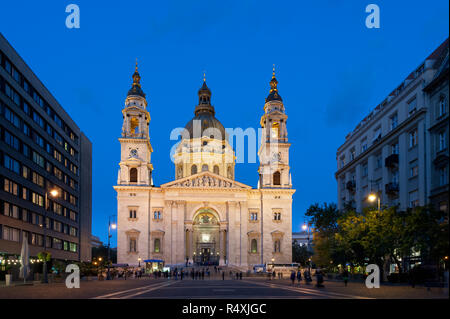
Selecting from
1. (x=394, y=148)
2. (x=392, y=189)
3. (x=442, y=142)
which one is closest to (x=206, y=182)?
(x=394, y=148)

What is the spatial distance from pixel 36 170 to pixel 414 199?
166ft

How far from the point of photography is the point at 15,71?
6469 centimetres

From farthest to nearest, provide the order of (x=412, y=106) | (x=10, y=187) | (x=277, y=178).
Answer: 1. (x=277, y=178)
2. (x=10, y=187)
3. (x=412, y=106)

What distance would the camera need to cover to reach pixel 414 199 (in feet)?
150

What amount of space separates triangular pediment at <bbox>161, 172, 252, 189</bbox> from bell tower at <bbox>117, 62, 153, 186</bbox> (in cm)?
692

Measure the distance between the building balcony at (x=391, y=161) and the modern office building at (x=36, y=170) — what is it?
3083 cm

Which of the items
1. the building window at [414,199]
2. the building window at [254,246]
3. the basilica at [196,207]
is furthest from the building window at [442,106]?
the building window at [254,246]

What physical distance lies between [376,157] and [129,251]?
56173mm

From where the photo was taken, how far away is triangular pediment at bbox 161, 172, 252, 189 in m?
99.2

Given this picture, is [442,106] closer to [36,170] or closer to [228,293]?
[228,293]

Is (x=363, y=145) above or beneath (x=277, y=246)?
above
